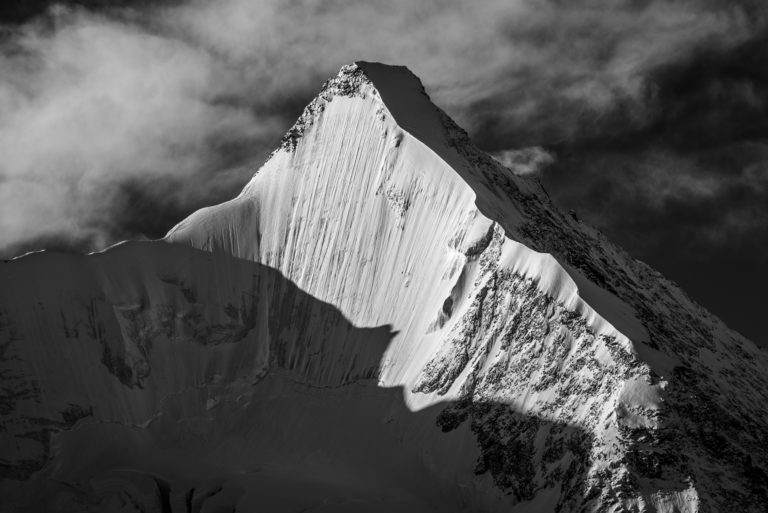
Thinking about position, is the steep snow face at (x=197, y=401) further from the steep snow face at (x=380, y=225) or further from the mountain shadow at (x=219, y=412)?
the steep snow face at (x=380, y=225)

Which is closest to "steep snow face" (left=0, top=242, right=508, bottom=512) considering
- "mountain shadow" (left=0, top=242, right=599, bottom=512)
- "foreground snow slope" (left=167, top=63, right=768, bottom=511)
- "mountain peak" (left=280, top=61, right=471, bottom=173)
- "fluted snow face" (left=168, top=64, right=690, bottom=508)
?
"mountain shadow" (left=0, top=242, right=599, bottom=512)

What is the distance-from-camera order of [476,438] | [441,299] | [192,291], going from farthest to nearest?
1. [192,291]
2. [441,299]
3. [476,438]

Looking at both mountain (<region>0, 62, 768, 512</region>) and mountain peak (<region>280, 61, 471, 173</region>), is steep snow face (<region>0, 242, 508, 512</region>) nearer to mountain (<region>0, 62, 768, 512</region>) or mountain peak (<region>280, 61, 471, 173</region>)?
mountain (<region>0, 62, 768, 512</region>)

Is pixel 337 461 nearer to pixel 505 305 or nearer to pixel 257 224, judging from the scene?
pixel 505 305

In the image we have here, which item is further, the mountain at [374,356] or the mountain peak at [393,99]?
the mountain peak at [393,99]

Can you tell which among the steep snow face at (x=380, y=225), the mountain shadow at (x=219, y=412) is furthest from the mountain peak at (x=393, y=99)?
the mountain shadow at (x=219, y=412)

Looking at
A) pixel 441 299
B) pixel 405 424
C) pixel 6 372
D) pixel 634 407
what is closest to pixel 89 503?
pixel 6 372
